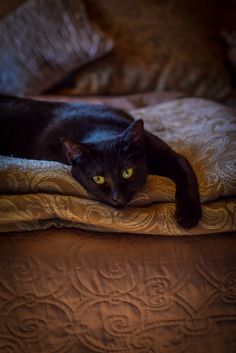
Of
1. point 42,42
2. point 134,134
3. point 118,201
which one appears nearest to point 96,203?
point 118,201

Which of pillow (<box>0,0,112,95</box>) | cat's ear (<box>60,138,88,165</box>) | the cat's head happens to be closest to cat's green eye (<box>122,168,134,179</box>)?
the cat's head

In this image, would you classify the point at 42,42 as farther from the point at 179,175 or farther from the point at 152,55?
the point at 179,175

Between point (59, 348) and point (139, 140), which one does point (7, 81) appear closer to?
point (139, 140)

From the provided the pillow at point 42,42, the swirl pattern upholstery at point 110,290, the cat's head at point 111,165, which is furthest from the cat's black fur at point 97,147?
the pillow at point 42,42

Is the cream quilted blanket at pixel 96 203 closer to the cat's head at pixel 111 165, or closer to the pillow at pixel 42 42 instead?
the cat's head at pixel 111 165

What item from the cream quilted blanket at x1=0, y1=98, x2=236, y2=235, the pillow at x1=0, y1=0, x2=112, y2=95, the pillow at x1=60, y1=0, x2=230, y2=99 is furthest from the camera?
the pillow at x1=60, y1=0, x2=230, y2=99

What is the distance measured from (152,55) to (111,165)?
3.21ft

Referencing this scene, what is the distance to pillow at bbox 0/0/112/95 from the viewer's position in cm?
163

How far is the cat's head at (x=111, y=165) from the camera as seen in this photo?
948mm

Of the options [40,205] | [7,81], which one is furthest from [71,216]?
[7,81]

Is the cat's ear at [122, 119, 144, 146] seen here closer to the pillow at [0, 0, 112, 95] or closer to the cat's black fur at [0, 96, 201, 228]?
the cat's black fur at [0, 96, 201, 228]

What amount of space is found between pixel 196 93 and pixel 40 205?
117cm

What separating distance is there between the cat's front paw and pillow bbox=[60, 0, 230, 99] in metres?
0.98

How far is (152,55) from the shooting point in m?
1.78
